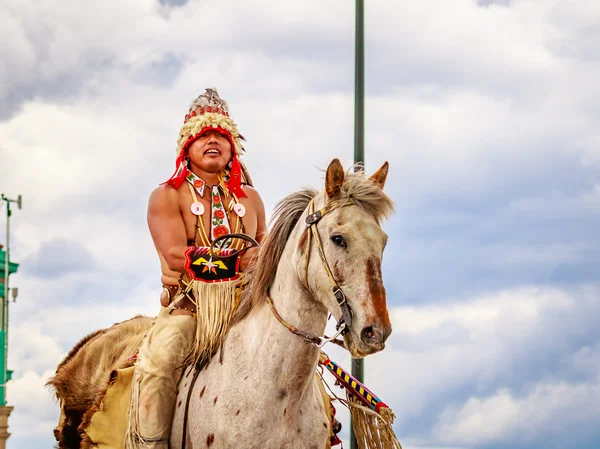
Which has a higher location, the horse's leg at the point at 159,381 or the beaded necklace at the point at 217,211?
the beaded necklace at the point at 217,211

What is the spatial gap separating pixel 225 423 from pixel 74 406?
2653 mm

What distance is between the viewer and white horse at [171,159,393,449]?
15.9 feet

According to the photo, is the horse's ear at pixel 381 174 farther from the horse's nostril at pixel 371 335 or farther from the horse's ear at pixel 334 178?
the horse's nostril at pixel 371 335

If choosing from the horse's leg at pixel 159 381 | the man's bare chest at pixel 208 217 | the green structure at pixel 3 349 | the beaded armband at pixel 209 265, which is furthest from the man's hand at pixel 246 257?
the green structure at pixel 3 349

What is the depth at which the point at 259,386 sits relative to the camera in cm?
534

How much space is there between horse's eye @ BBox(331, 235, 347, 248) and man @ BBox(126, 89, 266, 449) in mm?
1320

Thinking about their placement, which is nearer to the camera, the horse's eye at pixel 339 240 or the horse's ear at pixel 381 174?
the horse's eye at pixel 339 240

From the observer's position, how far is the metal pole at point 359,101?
7059mm

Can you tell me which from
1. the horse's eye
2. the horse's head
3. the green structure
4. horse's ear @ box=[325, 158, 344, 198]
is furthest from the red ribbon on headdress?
the green structure

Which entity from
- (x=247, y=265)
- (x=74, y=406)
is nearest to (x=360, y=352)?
(x=247, y=265)

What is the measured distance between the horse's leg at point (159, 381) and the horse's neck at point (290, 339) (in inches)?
35.3

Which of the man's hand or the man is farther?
the man's hand

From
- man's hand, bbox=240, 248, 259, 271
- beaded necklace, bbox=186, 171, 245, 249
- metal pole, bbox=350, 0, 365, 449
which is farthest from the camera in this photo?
metal pole, bbox=350, 0, 365, 449

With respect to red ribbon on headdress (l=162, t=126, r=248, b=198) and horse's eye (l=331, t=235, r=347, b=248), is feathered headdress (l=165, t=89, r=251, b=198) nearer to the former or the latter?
red ribbon on headdress (l=162, t=126, r=248, b=198)
